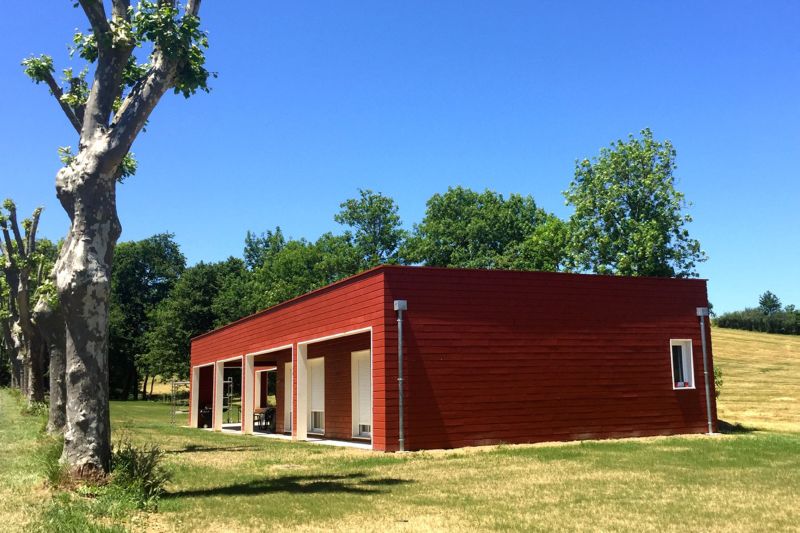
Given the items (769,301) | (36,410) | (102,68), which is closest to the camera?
(102,68)

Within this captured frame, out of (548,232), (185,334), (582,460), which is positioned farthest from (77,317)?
(185,334)

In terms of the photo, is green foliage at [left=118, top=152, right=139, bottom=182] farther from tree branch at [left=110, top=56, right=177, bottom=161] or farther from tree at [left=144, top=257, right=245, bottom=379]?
tree at [left=144, top=257, right=245, bottom=379]

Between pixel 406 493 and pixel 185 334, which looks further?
pixel 185 334

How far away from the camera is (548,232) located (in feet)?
127

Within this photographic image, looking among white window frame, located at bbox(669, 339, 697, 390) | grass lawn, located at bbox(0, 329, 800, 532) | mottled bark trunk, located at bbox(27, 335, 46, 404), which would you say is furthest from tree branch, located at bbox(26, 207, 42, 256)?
white window frame, located at bbox(669, 339, 697, 390)

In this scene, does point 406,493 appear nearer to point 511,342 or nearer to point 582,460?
point 582,460

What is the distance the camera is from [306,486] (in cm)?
993

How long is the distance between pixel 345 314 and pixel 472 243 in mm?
32367

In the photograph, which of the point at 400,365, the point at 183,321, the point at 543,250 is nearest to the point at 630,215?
the point at 543,250

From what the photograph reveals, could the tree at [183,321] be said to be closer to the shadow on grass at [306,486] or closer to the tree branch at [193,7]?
the shadow on grass at [306,486]

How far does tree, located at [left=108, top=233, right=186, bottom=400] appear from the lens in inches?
2339

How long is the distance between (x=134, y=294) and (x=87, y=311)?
2321 inches

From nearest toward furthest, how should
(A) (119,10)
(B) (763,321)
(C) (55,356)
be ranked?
(A) (119,10) → (C) (55,356) → (B) (763,321)

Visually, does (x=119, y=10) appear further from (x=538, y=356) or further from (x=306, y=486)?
(x=538, y=356)
